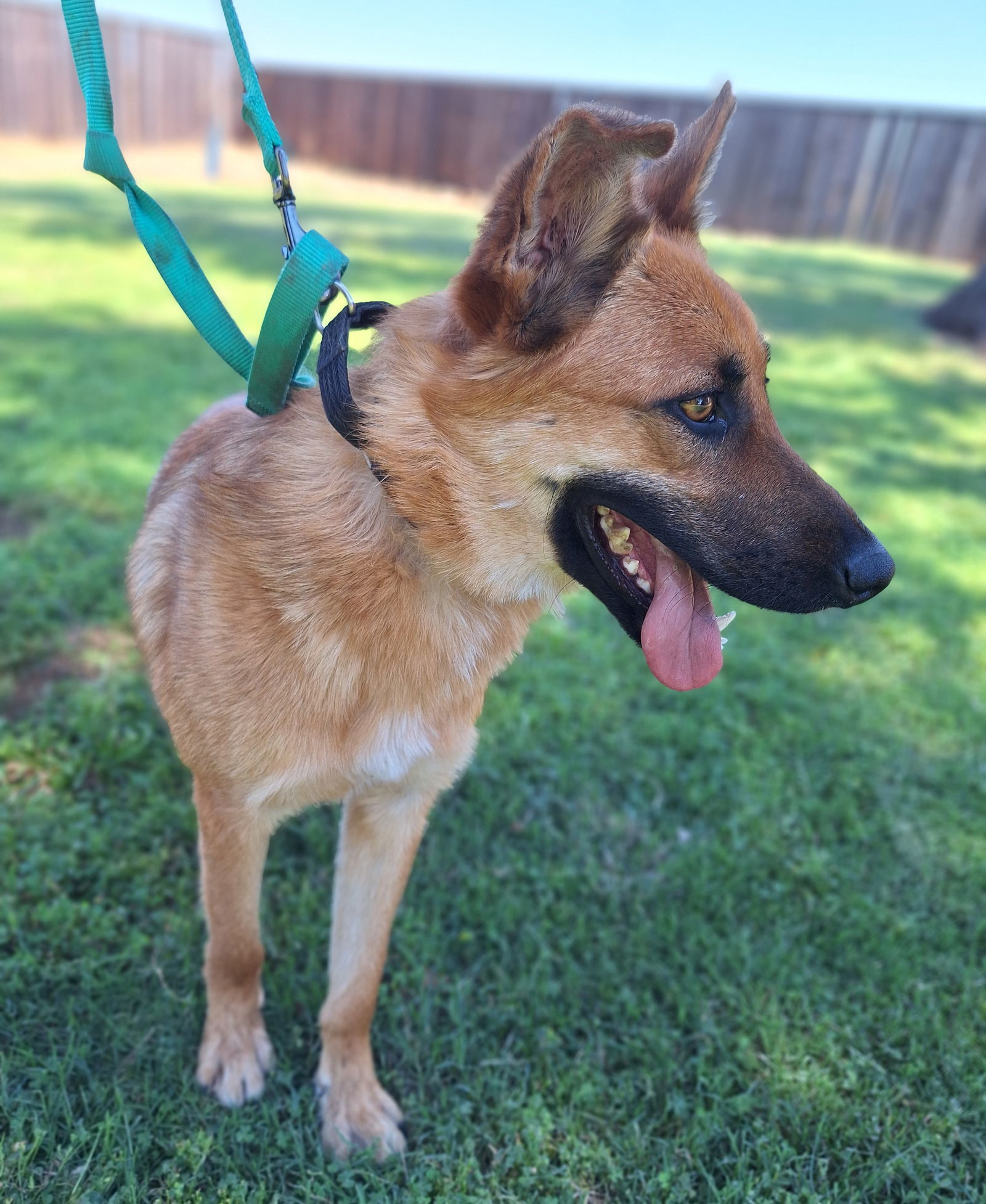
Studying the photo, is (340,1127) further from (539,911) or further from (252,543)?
(252,543)

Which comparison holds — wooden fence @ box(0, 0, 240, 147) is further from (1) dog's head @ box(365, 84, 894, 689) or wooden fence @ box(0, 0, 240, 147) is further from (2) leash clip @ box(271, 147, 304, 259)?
(1) dog's head @ box(365, 84, 894, 689)

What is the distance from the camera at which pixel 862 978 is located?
2.71 metres

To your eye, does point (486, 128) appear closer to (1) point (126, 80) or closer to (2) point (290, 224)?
(1) point (126, 80)

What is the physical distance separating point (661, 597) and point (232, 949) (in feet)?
4.73

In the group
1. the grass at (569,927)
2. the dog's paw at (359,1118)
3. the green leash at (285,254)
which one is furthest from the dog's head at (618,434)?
the dog's paw at (359,1118)

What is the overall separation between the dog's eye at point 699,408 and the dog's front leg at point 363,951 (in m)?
1.17

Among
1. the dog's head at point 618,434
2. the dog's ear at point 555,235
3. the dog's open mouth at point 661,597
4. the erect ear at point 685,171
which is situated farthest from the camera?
the erect ear at point 685,171

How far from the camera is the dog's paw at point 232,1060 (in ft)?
7.29

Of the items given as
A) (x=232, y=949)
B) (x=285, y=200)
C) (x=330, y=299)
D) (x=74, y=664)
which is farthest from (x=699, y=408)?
(x=74, y=664)

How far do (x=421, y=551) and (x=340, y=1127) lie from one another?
A: 1.52m

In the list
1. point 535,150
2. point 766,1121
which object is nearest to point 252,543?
point 535,150

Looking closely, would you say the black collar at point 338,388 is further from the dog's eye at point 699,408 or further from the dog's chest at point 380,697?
the dog's eye at point 699,408

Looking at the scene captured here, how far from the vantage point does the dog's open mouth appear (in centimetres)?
193

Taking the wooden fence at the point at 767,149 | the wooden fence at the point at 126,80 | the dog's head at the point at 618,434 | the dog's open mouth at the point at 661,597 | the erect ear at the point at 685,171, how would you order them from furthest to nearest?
1. the wooden fence at the point at 126,80
2. the wooden fence at the point at 767,149
3. the erect ear at the point at 685,171
4. the dog's open mouth at the point at 661,597
5. the dog's head at the point at 618,434
